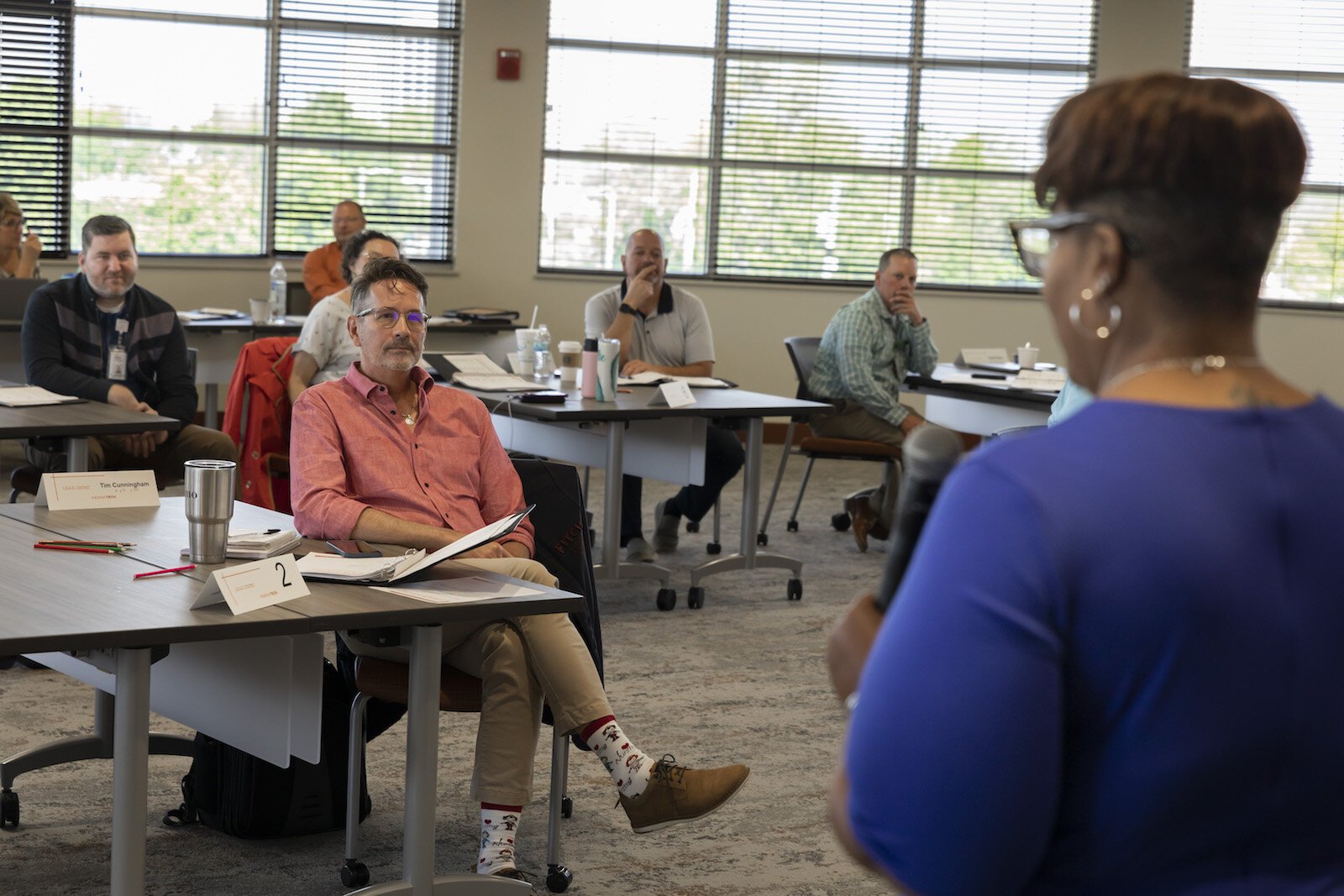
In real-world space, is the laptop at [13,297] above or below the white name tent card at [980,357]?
above

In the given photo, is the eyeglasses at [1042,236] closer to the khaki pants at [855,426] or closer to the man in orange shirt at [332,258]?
the khaki pants at [855,426]

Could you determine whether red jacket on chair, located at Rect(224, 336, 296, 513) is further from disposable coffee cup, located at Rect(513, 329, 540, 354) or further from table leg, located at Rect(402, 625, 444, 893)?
table leg, located at Rect(402, 625, 444, 893)

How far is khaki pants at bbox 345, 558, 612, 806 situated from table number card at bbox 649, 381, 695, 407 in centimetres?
229

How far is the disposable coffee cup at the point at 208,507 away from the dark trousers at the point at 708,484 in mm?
3322

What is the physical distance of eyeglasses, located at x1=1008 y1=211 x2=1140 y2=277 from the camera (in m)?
0.84

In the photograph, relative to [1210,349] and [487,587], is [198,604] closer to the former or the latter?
[487,587]

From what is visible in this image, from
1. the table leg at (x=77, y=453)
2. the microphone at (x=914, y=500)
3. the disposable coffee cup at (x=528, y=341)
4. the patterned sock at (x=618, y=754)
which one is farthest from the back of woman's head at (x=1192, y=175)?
the disposable coffee cup at (x=528, y=341)

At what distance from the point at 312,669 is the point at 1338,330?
8.46 meters

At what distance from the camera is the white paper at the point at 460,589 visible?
2324 millimetres

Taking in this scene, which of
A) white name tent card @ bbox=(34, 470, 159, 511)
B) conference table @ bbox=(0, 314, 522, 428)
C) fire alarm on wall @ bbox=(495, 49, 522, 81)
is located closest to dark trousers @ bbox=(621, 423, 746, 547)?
conference table @ bbox=(0, 314, 522, 428)

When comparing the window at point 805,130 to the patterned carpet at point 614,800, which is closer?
the patterned carpet at point 614,800

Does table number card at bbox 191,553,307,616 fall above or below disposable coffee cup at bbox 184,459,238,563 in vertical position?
below

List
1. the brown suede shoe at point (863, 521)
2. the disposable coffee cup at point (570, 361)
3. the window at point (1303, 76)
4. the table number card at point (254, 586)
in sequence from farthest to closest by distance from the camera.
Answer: the window at point (1303, 76)
the brown suede shoe at point (863, 521)
the disposable coffee cup at point (570, 361)
the table number card at point (254, 586)

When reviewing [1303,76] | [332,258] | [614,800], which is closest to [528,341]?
[614,800]
